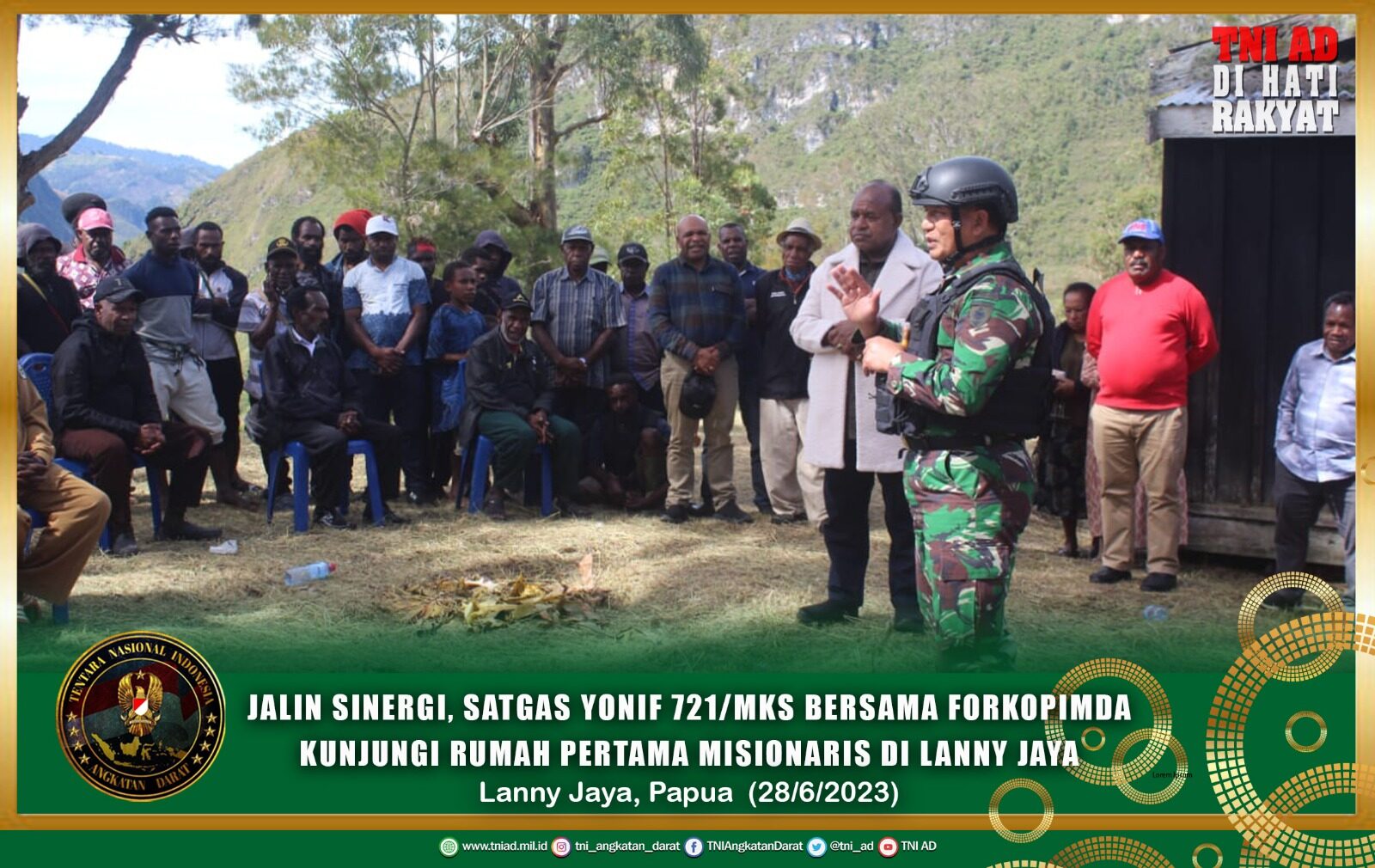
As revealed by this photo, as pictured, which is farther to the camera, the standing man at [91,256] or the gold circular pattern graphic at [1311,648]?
the standing man at [91,256]

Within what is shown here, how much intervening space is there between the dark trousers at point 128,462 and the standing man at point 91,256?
1.08 meters

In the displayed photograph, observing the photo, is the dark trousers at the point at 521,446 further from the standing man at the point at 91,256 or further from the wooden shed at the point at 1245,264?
the wooden shed at the point at 1245,264

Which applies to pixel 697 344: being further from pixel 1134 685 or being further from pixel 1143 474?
pixel 1134 685

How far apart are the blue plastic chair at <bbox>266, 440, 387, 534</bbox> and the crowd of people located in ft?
0.21

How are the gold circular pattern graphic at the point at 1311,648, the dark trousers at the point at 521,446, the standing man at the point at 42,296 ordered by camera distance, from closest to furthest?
the gold circular pattern graphic at the point at 1311,648, the standing man at the point at 42,296, the dark trousers at the point at 521,446

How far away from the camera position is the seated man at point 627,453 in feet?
28.0

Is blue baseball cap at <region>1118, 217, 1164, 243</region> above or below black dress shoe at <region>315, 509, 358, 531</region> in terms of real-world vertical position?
above

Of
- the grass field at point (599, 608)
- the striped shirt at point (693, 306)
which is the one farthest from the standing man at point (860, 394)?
the striped shirt at point (693, 306)

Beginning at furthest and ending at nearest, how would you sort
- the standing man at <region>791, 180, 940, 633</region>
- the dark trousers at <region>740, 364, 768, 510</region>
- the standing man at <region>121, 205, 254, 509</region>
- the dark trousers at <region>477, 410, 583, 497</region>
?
the dark trousers at <region>740, 364, 768, 510</region>, the dark trousers at <region>477, 410, 583, 497</region>, the standing man at <region>121, 205, 254, 509</region>, the standing man at <region>791, 180, 940, 633</region>

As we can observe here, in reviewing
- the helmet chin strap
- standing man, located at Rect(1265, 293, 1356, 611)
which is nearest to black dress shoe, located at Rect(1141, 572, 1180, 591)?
standing man, located at Rect(1265, 293, 1356, 611)

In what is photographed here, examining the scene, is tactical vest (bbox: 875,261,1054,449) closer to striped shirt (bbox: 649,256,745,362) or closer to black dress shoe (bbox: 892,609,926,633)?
black dress shoe (bbox: 892,609,926,633)

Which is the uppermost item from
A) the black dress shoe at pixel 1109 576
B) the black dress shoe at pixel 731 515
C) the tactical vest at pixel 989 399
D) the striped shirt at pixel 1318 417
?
the tactical vest at pixel 989 399

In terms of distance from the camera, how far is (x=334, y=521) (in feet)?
25.3

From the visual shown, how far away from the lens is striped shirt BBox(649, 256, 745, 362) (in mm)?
8016
